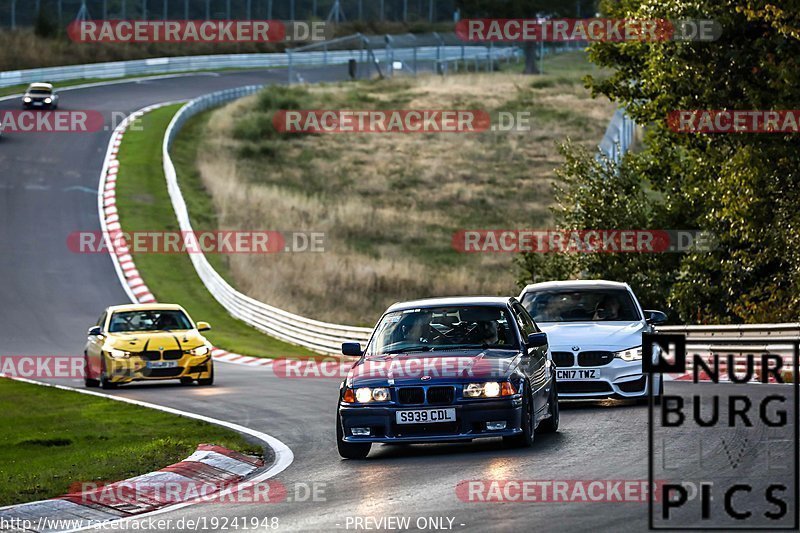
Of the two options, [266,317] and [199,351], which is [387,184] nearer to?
[266,317]

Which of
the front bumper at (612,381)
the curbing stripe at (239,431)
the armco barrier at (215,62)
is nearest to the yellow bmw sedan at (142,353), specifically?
the curbing stripe at (239,431)

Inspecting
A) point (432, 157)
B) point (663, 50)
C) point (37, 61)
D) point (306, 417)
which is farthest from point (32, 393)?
point (37, 61)

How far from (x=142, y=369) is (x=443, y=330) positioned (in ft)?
33.3

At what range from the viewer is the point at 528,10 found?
9550 cm

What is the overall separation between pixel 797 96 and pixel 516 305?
11721 millimetres

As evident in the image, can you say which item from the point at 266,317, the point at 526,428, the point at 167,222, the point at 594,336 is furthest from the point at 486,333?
the point at 167,222

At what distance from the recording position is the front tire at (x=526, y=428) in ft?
41.2

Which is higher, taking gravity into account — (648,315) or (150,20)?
(150,20)

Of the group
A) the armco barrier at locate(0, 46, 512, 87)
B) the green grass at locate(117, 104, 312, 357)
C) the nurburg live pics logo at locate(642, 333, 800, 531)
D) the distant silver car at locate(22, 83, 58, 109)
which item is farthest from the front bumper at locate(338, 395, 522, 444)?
the armco barrier at locate(0, 46, 512, 87)

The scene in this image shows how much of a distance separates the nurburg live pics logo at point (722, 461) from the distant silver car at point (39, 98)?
2120 inches

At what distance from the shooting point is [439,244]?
156 ft

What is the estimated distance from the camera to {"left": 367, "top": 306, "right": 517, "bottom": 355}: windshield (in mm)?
13375

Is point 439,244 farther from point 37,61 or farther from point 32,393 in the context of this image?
point 37,61

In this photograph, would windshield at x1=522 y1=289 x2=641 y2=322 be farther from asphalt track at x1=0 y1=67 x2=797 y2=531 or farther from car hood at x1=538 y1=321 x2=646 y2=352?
asphalt track at x1=0 y1=67 x2=797 y2=531
